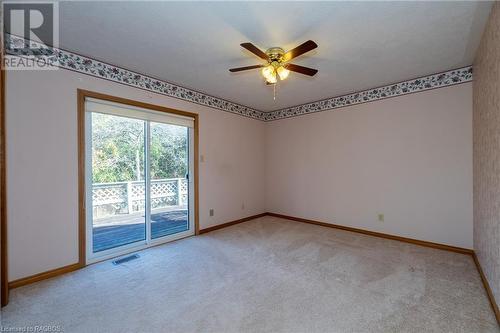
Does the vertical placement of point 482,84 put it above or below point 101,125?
above

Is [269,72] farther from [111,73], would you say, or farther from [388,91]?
[388,91]

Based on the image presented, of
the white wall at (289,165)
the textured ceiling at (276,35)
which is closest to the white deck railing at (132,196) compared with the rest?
the white wall at (289,165)

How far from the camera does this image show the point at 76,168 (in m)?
2.71

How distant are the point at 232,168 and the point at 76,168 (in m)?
2.62

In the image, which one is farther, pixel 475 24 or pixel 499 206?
pixel 475 24

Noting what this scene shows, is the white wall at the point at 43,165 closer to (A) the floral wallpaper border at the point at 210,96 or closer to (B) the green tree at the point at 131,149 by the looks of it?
(A) the floral wallpaper border at the point at 210,96

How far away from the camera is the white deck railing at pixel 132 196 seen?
310 cm

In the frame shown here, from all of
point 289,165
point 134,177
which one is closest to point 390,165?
point 289,165

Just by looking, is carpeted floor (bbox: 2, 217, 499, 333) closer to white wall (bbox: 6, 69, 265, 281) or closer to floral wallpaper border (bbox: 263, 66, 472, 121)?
white wall (bbox: 6, 69, 265, 281)

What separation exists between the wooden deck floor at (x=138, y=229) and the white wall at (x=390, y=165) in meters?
2.34

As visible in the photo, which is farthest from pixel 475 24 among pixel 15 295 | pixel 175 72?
pixel 15 295

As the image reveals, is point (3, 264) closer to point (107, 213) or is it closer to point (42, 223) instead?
point (42, 223)

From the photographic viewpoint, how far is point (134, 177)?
338 cm

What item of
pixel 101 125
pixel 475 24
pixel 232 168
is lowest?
pixel 232 168
